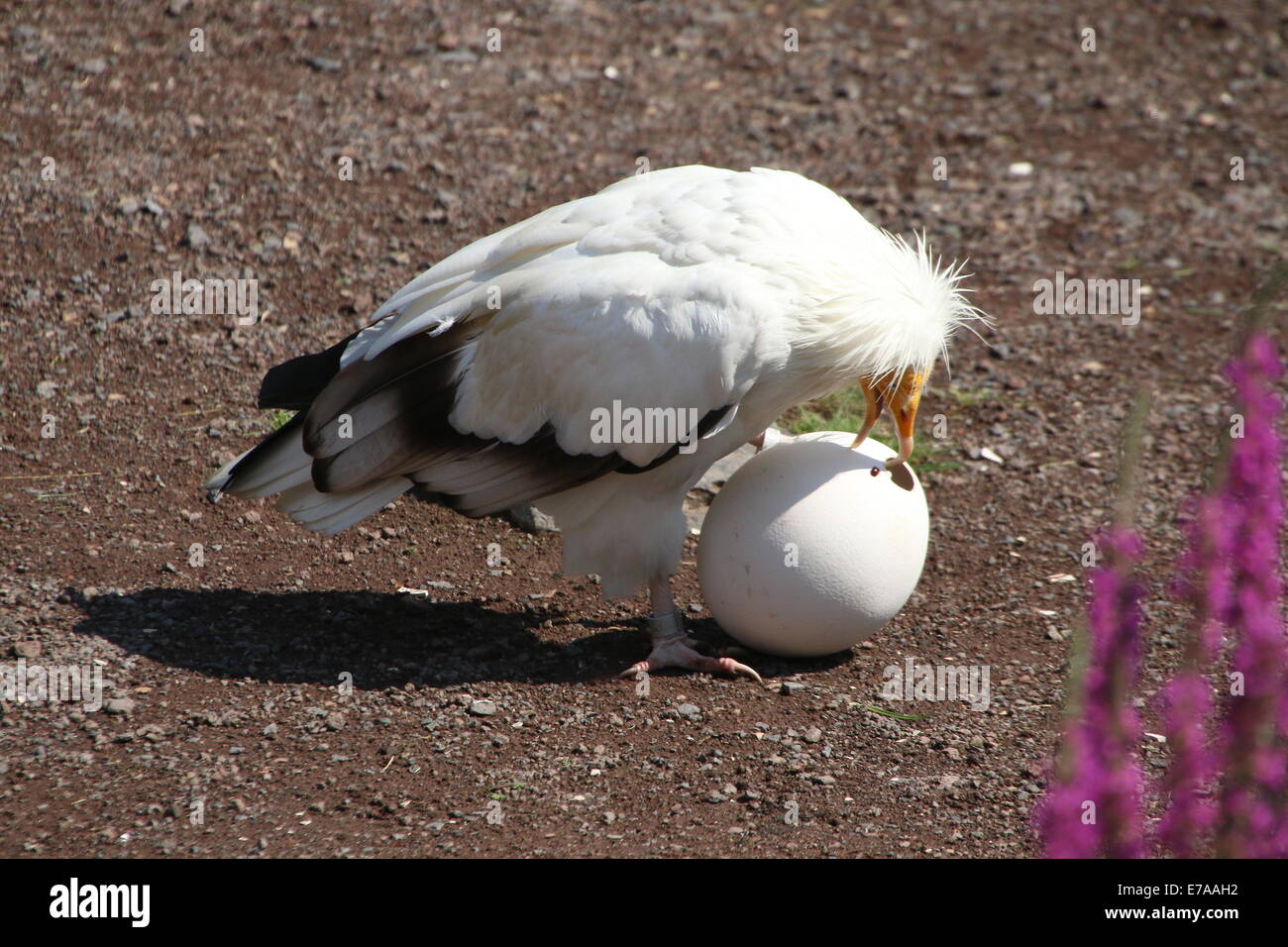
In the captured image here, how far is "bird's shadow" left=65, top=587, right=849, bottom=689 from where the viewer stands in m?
4.47

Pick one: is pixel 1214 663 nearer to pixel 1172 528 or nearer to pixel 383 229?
pixel 1172 528

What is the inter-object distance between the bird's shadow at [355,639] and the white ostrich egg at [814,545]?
0.28 m

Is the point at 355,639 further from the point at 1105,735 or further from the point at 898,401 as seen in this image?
the point at 1105,735

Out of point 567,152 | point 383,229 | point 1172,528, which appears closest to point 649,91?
point 567,152

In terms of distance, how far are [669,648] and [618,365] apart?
1064 millimetres

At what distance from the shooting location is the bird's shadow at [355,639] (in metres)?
4.47

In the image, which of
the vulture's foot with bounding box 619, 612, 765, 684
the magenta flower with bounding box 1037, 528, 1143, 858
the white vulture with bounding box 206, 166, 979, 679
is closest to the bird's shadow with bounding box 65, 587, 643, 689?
the vulture's foot with bounding box 619, 612, 765, 684

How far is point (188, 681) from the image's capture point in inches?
170

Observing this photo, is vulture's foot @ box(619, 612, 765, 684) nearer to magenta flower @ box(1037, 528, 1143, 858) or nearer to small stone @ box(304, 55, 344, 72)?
magenta flower @ box(1037, 528, 1143, 858)

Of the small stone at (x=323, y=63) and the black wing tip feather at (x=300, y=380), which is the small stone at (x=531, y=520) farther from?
the small stone at (x=323, y=63)

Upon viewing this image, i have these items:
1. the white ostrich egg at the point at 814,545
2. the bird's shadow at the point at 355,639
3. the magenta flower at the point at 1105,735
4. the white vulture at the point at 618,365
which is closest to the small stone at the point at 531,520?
the bird's shadow at the point at 355,639

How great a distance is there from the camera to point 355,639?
15.4ft

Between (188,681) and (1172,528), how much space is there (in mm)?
4040

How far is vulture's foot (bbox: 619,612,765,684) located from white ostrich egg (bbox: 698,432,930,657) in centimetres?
14
